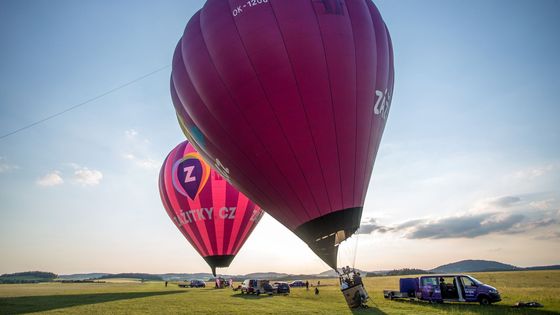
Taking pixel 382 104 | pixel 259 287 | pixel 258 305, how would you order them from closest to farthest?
1. pixel 382 104
2. pixel 258 305
3. pixel 259 287

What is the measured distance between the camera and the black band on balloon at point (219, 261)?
28.7m

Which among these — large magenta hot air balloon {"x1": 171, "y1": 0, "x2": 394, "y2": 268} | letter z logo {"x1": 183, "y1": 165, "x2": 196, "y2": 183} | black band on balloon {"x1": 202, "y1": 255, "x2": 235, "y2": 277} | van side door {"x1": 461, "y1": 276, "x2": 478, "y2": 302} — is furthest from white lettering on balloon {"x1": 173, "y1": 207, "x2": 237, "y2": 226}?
van side door {"x1": 461, "y1": 276, "x2": 478, "y2": 302}

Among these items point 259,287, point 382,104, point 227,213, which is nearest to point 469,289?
point 382,104

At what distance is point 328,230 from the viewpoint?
1234 centimetres

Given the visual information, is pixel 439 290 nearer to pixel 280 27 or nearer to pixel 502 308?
pixel 502 308

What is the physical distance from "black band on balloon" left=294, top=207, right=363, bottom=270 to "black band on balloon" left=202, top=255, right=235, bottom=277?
17.4 metres

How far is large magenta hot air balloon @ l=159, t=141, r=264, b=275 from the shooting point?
27766 millimetres

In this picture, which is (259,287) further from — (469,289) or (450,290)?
(469,289)

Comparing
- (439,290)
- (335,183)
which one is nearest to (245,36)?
(335,183)

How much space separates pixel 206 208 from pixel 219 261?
16.6ft

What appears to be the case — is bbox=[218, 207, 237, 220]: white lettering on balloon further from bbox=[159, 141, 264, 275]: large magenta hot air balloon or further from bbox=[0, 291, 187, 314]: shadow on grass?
bbox=[0, 291, 187, 314]: shadow on grass

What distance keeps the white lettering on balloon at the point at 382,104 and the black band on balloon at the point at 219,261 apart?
20231mm

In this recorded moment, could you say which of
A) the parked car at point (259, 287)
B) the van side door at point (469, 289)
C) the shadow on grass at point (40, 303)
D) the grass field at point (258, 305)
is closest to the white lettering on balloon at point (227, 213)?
the parked car at point (259, 287)

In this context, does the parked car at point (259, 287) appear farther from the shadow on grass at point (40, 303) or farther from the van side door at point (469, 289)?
the van side door at point (469, 289)
